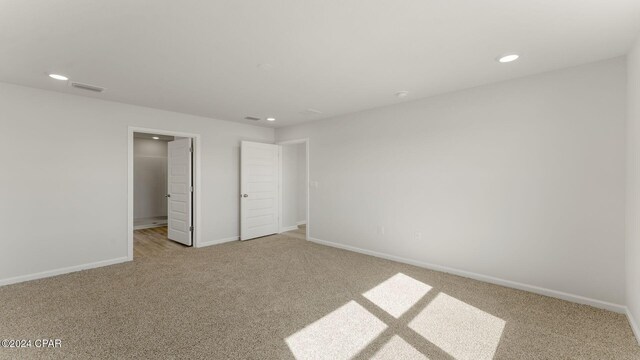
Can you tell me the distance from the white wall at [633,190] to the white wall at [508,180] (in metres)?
0.16

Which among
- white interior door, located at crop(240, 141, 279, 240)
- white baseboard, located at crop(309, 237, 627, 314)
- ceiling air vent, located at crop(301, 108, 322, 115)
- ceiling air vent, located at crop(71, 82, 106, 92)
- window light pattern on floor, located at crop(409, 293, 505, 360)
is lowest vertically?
window light pattern on floor, located at crop(409, 293, 505, 360)

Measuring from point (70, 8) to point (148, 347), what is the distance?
8.14 ft

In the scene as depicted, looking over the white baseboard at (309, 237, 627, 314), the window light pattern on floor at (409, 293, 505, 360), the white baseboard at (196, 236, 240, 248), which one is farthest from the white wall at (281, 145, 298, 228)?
the window light pattern on floor at (409, 293, 505, 360)

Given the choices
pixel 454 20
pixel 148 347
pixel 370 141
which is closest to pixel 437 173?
pixel 370 141

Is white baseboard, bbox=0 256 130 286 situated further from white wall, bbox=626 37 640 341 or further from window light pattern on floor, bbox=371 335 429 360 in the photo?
white wall, bbox=626 37 640 341

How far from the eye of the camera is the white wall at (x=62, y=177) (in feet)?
10.9

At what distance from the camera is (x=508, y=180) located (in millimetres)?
3189

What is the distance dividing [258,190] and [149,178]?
3757 mm

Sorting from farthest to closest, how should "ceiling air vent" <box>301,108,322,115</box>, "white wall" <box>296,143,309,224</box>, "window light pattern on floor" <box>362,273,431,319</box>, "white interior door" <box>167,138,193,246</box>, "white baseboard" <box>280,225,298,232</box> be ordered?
"white wall" <box>296,143,309,224</box>, "white baseboard" <box>280,225,298,232</box>, "white interior door" <box>167,138,193,246</box>, "ceiling air vent" <box>301,108,322,115</box>, "window light pattern on floor" <box>362,273,431,319</box>

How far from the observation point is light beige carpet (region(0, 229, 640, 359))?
2.04 meters

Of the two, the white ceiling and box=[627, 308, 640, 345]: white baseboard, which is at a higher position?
the white ceiling

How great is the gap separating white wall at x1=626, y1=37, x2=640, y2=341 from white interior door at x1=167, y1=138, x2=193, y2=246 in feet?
18.9

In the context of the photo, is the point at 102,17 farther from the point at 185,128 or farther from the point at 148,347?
the point at 185,128

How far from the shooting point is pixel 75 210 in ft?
12.4
